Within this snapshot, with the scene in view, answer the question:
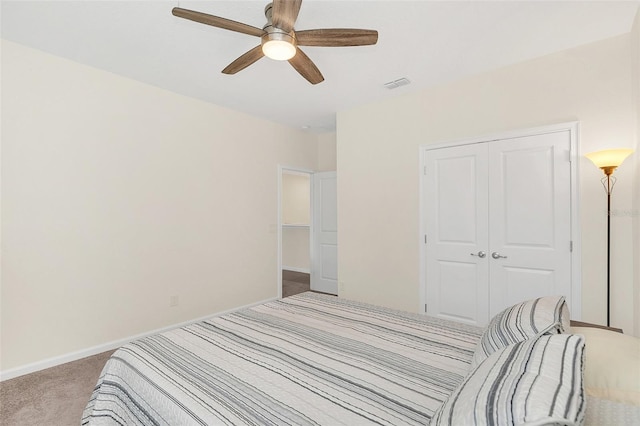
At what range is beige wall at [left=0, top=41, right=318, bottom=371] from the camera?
8.18 feet

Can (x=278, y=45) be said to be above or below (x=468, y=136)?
above

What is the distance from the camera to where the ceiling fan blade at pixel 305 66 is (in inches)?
83.4

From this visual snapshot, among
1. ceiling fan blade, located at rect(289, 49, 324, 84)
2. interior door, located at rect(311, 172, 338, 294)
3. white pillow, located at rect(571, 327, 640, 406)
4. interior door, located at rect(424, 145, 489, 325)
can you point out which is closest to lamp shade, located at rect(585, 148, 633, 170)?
interior door, located at rect(424, 145, 489, 325)

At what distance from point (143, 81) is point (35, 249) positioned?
1.87 m

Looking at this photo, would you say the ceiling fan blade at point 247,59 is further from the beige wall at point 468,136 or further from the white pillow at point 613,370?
the white pillow at point 613,370

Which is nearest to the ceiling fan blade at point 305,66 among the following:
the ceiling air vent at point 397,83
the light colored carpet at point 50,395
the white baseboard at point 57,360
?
the ceiling air vent at point 397,83

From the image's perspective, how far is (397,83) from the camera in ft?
10.7

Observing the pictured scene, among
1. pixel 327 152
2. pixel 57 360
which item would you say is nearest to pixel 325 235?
pixel 327 152

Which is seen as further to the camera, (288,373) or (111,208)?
(111,208)

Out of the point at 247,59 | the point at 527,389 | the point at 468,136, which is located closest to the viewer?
the point at 527,389

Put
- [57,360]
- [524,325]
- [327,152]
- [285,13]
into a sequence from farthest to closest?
[327,152] → [57,360] → [285,13] → [524,325]

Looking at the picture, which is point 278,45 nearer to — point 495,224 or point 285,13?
point 285,13

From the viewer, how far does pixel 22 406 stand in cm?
208

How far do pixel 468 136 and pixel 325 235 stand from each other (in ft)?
8.93
